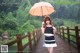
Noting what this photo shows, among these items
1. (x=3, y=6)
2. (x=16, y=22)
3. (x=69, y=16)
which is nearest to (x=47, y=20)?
(x=16, y=22)

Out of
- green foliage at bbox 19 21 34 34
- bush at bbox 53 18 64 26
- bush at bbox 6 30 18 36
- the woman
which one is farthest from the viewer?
bush at bbox 53 18 64 26

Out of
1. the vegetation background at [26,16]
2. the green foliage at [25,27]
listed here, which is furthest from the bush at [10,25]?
the green foliage at [25,27]

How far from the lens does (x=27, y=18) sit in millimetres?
5727

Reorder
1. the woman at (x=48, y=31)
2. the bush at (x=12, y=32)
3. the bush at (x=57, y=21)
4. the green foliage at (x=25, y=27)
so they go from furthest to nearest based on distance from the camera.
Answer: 1. the bush at (x=57, y=21)
2. the green foliage at (x=25, y=27)
3. the bush at (x=12, y=32)
4. the woman at (x=48, y=31)

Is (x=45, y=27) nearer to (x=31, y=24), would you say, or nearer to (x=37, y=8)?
(x=37, y=8)

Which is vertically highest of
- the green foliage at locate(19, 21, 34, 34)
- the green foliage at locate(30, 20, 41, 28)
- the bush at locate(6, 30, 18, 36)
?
the green foliage at locate(30, 20, 41, 28)

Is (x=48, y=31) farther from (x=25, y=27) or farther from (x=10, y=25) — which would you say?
(x=25, y=27)

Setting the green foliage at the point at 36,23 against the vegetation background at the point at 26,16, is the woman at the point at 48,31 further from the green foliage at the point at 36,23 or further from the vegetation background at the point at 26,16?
the green foliage at the point at 36,23

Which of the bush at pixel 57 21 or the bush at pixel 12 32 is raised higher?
the bush at pixel 57 21

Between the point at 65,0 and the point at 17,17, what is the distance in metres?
1.87

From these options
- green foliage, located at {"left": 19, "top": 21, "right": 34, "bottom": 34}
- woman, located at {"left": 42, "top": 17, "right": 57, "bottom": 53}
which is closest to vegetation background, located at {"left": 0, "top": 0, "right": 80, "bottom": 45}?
green foliage, located at {"left": 19, "top": 21, "right": 34, "bottom": 34}

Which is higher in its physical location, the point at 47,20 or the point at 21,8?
the point at 21,8

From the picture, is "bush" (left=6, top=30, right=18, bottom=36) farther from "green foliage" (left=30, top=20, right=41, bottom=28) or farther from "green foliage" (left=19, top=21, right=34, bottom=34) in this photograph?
"green foliage" (left=30, top=20, right=41, bottom=28)

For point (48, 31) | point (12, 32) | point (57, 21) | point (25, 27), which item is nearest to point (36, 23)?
point (25, 27)
